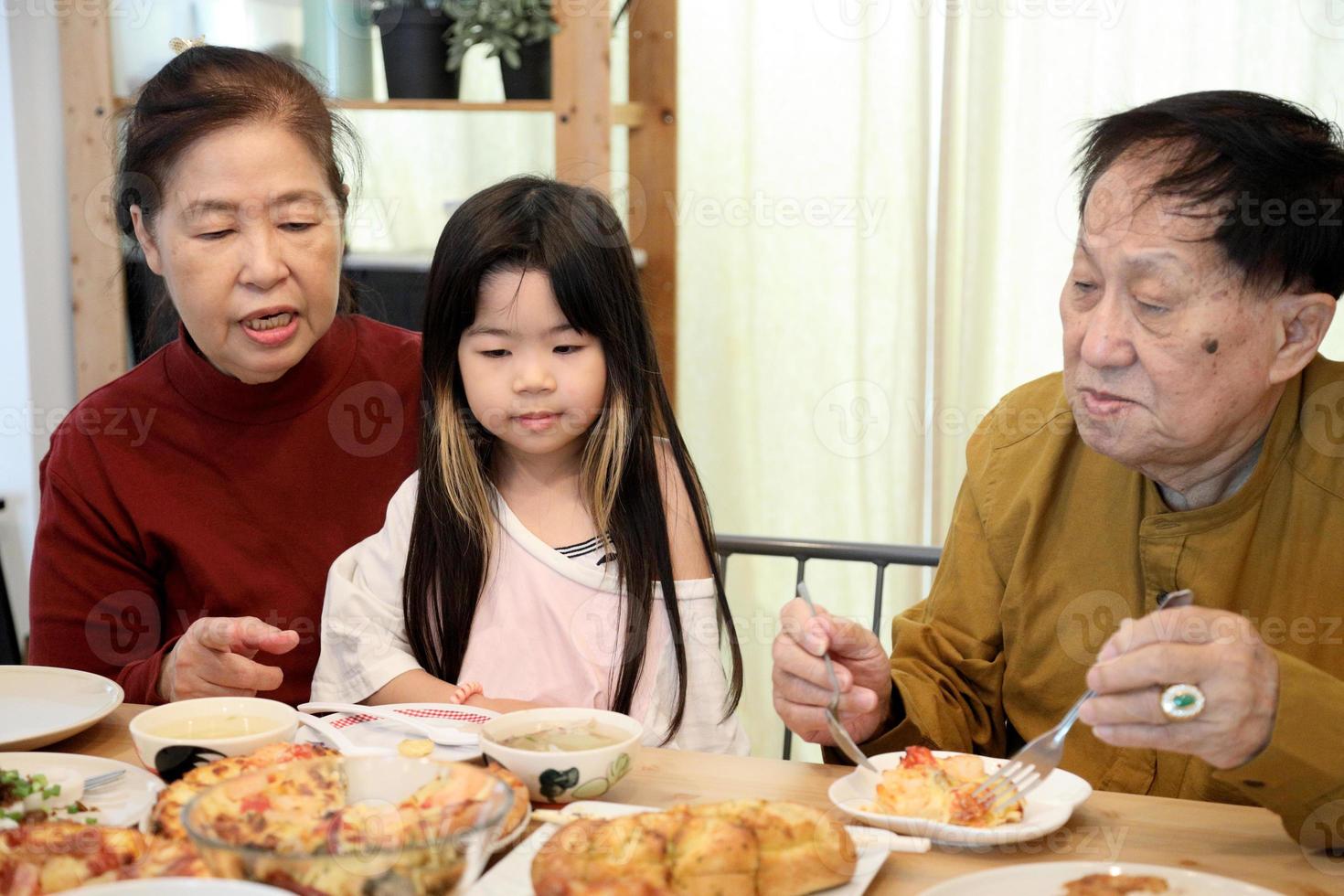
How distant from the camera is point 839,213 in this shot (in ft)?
10.1

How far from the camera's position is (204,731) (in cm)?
116

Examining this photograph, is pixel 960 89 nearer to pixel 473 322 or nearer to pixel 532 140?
pixel 532 140

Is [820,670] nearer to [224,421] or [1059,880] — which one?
[1059,880]

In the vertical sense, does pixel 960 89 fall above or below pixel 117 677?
above

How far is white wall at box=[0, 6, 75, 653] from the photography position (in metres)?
3.01

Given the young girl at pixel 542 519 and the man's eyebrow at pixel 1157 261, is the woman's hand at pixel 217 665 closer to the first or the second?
the young girl at pixel 542 519

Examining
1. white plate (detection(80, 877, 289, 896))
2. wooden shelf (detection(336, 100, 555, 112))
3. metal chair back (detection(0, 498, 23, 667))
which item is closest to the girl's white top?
white plate (detection(80, 877, 289, 896))

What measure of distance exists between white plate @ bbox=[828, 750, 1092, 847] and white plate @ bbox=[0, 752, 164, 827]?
0.56 metres

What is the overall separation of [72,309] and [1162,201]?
8.67 ft

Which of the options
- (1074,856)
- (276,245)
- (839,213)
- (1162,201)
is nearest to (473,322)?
(276,245)

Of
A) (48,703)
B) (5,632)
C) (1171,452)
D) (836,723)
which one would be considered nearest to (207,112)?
(48,703)

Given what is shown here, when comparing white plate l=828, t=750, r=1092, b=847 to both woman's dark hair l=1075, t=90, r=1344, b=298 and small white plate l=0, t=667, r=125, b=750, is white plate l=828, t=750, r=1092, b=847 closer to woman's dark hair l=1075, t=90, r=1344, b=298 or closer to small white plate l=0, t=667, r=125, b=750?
woman's dark hair l=1075, t=90, r=1344, b=298

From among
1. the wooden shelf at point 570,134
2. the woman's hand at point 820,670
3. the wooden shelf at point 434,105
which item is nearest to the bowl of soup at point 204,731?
the woman's hand at point 820,670

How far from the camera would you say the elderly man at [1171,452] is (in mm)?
1221
